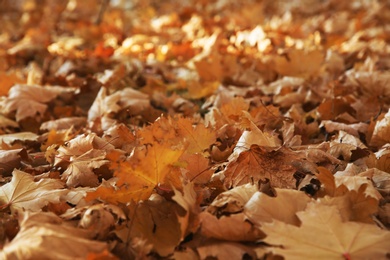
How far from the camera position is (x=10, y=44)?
432 cm

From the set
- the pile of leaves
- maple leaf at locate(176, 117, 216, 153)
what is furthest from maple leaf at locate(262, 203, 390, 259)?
maple leaf at locate(176, 117, 216, 153)

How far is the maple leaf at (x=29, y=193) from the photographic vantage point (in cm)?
140

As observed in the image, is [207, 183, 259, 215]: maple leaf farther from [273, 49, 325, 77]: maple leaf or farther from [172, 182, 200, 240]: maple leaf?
[273, 49, 325, 77]: maple leaf

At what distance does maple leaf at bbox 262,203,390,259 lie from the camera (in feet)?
3.42

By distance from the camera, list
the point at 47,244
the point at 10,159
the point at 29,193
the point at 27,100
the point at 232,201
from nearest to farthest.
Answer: the point at 47,244 → the point at 232,201 → the point at 29,193 → the point at 10,159 → the point at 27,100

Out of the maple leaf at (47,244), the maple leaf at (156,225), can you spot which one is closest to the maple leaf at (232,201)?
the maple leaf at (156,225)

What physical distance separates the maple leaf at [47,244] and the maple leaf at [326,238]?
1.36 feet

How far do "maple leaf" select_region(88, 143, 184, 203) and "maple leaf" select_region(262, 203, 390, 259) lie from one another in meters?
0.33

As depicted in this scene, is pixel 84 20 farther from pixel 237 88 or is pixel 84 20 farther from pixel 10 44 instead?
pixel 237 88

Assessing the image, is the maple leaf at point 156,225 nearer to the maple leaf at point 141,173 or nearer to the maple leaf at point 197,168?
the maple leaf at point 141,173

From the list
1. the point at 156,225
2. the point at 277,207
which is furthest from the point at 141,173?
the point at 277,207

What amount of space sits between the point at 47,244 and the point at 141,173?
0.32m

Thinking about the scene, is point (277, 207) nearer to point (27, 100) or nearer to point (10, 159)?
point (10, 159)

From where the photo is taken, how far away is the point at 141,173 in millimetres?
1263
